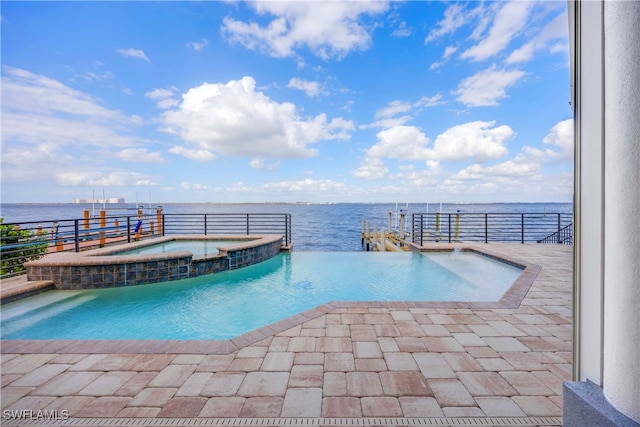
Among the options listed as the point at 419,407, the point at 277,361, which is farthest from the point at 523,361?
the point at 277,361

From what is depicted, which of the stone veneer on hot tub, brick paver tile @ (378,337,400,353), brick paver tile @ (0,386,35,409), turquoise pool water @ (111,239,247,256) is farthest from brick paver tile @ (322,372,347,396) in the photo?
turquoise pool water @ (111,239,247,256)

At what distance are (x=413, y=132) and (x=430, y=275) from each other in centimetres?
1253

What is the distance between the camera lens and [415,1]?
24.2ft

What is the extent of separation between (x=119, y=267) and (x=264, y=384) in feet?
13.0

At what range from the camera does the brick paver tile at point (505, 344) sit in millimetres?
2295

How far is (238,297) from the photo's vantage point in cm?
420

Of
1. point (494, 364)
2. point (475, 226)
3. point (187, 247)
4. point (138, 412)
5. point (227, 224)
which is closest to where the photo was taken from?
point (138, 412)

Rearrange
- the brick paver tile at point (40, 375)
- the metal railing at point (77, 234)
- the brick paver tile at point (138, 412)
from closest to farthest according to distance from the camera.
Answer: the brick paver tile at point (138, 412) → the brick paver tile at point (40, 375) → the metal railing at point (77, 234)

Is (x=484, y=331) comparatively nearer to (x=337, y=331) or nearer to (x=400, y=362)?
(x=400, y=362)

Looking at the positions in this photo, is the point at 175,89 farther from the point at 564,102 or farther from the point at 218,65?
the point at 564,102

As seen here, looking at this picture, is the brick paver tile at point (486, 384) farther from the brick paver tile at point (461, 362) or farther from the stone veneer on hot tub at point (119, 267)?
the stone veneer on hot tub at point (119, 267)

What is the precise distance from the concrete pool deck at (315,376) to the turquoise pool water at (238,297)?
2.38 feet

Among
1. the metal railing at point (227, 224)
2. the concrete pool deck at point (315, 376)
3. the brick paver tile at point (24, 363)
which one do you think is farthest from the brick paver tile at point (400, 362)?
the metal railing at point (227, 224)

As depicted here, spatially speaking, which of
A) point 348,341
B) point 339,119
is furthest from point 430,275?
point 339,119
